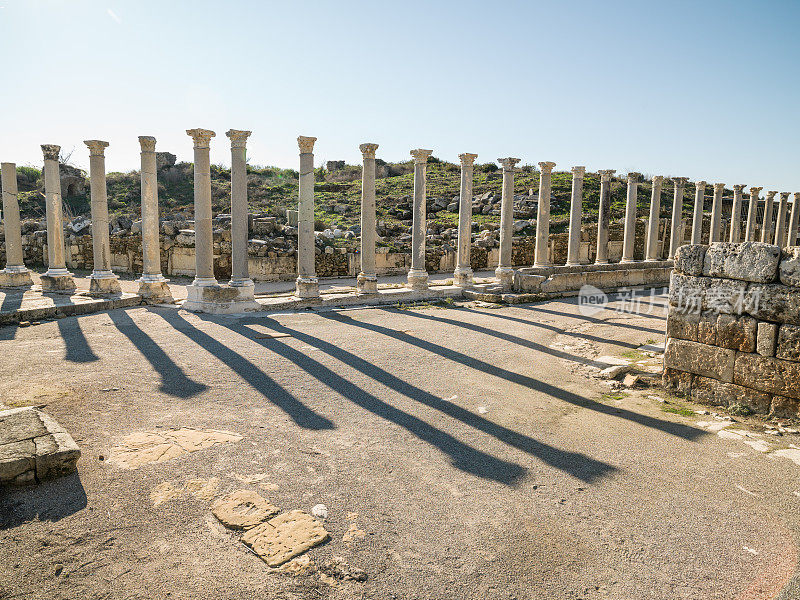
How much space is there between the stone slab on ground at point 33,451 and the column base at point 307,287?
9382 mm

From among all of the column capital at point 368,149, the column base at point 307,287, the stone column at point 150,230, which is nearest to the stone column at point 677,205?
the column capital at point 368,149

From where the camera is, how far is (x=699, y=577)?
12.8 feet

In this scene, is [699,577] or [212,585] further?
[699,577]

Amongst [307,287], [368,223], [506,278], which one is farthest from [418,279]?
[307,287]

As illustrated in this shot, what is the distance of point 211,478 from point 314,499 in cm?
106

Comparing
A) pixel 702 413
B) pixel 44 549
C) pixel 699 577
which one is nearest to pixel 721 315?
pixel 702 413

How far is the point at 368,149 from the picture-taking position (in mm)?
15328

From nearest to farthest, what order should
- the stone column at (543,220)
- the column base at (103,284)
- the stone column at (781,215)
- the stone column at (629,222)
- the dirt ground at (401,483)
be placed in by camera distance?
the dirt ground at (401,483) → the column base at (103,284) → the stone column at (543,220) → the stone column at (629,222) → the stone column at (781,215)

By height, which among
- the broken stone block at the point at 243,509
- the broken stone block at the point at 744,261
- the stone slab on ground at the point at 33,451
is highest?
the broken stone block at the point at 744,261

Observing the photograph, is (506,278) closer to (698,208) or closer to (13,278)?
(698,208)

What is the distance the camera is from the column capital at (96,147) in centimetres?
1500

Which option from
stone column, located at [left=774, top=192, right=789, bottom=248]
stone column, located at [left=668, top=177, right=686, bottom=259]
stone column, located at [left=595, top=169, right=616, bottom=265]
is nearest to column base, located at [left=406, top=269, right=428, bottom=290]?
stone column, located at [left=595, top=169, right=616, bottom=265]

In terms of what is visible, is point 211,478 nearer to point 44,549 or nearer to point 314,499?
point 314,499

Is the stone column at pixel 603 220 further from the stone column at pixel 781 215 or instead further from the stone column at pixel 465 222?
the stone column at pixel 781 215
